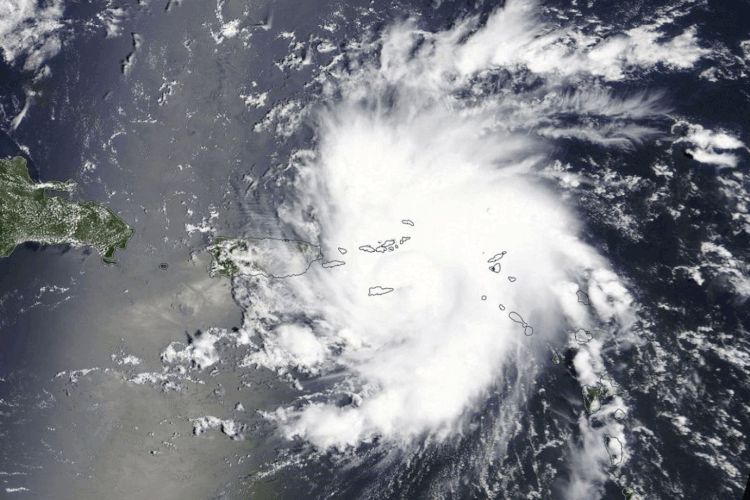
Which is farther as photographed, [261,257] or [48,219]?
[48,219]

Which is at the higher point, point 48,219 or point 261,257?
point 48,219

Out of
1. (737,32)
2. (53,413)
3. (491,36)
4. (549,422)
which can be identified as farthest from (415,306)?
(737,32)

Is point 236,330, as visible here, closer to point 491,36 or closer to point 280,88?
point 280,88

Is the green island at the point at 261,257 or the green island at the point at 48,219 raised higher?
the green island at the point at 48,219

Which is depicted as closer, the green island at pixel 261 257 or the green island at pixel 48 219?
the green island at pixel 261 257

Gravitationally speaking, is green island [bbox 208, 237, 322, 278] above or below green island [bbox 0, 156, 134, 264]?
below
